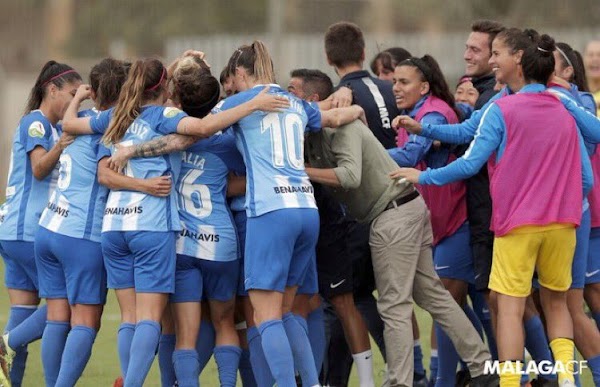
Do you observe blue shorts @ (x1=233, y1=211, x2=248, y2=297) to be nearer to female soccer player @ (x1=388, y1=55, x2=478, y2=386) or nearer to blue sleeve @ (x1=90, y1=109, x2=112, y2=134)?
blue sleeve @ (x1=90, y1=109, x2=112, y2=134)

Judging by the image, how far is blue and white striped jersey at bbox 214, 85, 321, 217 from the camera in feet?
20.6

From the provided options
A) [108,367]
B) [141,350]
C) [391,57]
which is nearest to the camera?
[141,350]

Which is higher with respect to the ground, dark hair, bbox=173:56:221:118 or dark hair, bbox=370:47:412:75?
dark hair, bbox=173:56:221:118

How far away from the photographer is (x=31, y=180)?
7195mm

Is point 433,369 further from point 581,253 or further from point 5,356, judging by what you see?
point 5,356

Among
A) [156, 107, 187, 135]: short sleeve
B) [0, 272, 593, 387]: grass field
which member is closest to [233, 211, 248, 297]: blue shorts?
[156, 107, 187, 135]: short sleeve

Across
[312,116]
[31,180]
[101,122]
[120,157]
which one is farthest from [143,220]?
[31,180]

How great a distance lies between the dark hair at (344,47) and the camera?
25.4ft

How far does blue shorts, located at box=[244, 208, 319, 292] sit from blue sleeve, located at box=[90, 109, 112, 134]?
97 cm

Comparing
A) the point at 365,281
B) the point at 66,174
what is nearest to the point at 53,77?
the point at 66,174

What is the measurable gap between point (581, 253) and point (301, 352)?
1.66 m

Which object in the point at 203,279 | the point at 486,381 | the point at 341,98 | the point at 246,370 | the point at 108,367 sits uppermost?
the point at 341,98

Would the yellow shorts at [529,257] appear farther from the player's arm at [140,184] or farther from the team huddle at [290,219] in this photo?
the player's arm at [140,184]

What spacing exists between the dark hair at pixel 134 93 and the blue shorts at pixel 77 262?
0.60 m
